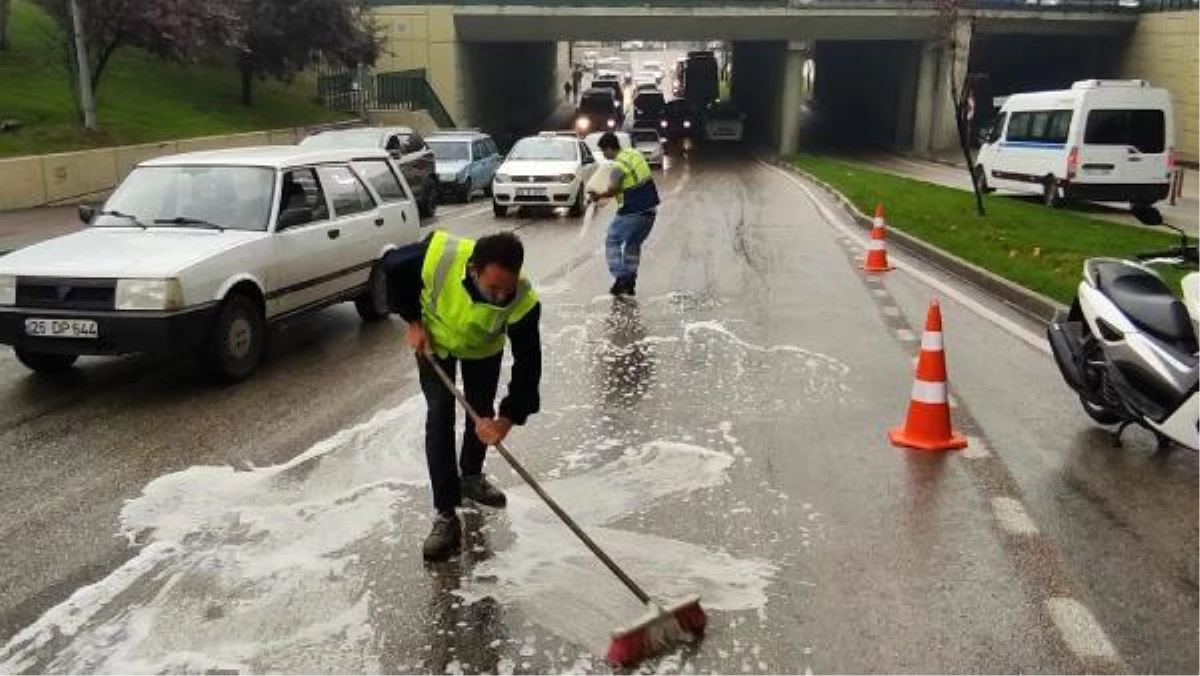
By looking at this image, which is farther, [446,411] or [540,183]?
[540,183]

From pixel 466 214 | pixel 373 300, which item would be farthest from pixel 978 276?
pixel 466 214

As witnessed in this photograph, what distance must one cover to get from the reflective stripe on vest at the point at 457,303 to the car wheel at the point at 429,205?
15.5 meters

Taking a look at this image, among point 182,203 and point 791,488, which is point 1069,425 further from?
point 182,203

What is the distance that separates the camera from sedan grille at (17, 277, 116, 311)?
22.4 ft

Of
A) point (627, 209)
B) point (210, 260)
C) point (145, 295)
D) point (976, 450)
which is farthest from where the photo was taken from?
point (627, 209)

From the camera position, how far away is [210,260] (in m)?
7.16

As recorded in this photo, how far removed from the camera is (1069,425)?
6535 millimetres

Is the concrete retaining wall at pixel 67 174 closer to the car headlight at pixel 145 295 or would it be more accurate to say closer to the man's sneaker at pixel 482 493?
the car headlight at pixel 145 295

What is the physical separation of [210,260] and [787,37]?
3667 centimetres

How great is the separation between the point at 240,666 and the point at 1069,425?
5.13 m

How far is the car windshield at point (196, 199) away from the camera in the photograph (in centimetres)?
793

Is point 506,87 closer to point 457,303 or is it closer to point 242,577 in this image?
point 457,303

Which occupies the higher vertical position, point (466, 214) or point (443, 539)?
point (443, 539)

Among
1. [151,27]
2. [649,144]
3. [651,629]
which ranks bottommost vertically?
[651,629]
